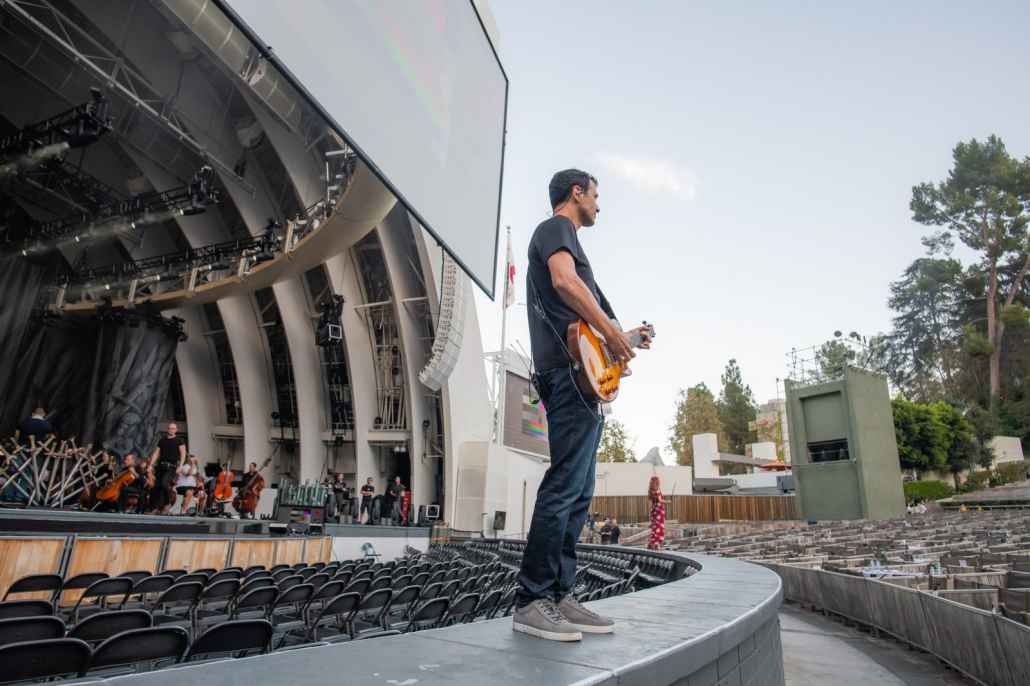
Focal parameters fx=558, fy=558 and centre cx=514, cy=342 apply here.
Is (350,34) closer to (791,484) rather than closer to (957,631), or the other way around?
(957,631)

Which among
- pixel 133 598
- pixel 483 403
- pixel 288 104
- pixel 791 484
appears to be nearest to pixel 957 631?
pixel 133 598

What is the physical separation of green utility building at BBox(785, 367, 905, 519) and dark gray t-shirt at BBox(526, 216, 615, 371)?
3119cm

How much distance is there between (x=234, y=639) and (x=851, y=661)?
570cm

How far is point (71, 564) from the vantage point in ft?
22.6

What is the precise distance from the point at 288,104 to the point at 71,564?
37.0 ft

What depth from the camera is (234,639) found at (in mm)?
2479

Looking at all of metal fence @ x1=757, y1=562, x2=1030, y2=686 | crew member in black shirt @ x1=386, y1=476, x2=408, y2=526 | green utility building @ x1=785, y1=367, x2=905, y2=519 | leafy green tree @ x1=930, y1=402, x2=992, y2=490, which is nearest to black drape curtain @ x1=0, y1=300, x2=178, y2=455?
crew member in black shirt @ x1=386, y1=476, x2=408, y2=526

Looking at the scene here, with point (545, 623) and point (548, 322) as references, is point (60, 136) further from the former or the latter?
point (545, 623)

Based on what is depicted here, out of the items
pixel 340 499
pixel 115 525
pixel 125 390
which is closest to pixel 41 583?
pixel 115 525

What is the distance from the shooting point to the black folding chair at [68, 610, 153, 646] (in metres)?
2.78

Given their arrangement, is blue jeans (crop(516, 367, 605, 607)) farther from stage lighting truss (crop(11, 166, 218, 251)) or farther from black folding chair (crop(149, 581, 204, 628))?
stage lighting truss (crop(11, 166, 218, 251))

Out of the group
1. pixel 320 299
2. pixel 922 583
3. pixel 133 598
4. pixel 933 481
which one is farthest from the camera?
pixel 933 481

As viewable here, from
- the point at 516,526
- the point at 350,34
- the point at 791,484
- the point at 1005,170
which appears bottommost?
the point at 516,526

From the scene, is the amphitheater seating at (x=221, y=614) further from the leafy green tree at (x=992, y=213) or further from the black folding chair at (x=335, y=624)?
the leafy green tree at (x=992, y=213)
